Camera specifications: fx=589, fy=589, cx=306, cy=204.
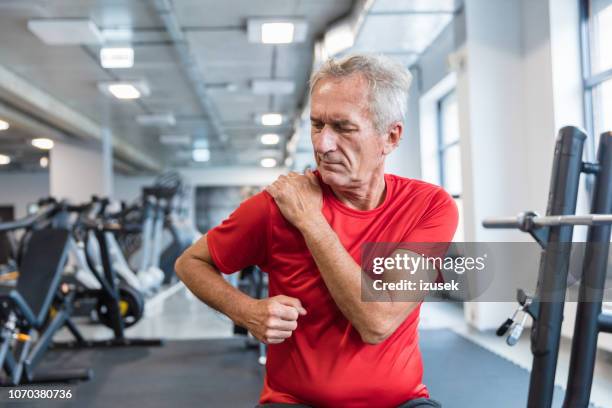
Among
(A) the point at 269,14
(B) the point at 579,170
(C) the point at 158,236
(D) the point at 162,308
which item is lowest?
(D) the point at 162,308

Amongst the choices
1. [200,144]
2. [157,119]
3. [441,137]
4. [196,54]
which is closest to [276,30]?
[196,54]

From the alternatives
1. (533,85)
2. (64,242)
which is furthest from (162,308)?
(533,85)

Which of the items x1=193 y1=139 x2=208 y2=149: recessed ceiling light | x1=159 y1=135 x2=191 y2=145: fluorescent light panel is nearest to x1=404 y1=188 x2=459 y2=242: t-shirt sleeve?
x1=159 y1=135 x2=191 y2=145: fluorescent light panel

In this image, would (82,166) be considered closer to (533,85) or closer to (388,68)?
(533,85)

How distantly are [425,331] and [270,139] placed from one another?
31.1ft

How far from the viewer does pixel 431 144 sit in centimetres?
293

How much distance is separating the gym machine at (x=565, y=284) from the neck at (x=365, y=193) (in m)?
0.43

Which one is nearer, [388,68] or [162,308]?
[388,68]

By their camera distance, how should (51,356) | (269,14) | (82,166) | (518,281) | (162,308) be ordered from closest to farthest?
1. (518,281)
2. (51,356)
3. (269,14)
4. (162,308)
5. (82,166)

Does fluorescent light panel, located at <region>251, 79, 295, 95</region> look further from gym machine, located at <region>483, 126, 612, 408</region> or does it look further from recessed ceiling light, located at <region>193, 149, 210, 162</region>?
recessed ceiling light, located at <region>193, 149, 210, 162</region>

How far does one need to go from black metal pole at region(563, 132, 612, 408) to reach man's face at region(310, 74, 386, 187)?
2.31 feet

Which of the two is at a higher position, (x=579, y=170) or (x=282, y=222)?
(x=579, y=170)

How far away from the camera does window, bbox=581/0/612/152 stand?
151 inches

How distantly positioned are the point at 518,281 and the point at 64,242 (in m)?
2.87
